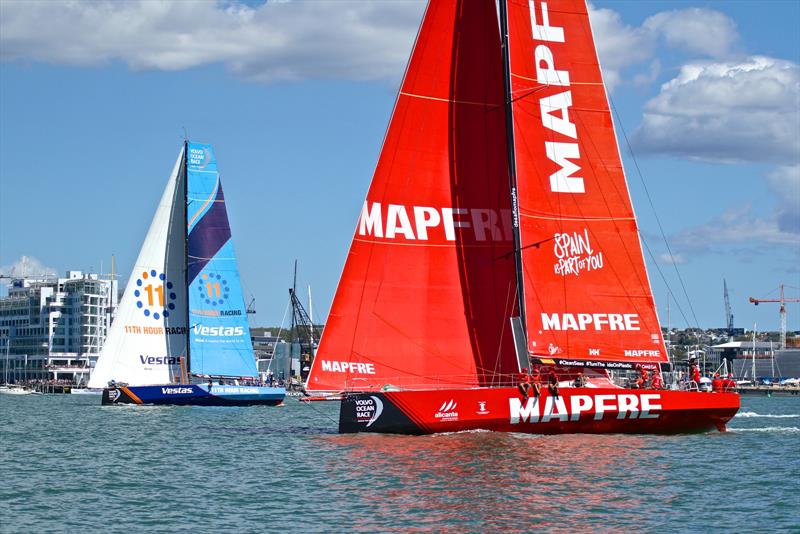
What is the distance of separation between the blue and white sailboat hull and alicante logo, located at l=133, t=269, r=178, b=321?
12.1ft

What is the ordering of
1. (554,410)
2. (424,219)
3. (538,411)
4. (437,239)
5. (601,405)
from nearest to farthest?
(538,411)
(554,410)
(601,405)
(424,219)
(437,239)

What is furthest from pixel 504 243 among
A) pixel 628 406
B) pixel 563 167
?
pixel 628 406

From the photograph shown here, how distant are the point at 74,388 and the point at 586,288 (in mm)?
112082

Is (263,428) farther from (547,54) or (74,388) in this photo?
(74,388)

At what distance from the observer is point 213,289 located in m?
61.1

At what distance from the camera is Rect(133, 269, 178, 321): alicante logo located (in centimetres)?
6022

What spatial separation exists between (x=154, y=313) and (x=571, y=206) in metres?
30.1

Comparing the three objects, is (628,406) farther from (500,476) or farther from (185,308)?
(185,308)

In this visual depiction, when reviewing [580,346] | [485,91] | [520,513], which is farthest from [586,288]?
[520,513]

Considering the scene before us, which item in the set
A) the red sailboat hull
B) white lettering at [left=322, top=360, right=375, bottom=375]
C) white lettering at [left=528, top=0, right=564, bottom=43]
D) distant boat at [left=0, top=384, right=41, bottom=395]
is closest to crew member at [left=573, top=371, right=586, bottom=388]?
the red sailboat hull

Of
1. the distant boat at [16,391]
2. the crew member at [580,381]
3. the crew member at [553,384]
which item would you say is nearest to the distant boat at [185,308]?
the crew member at [580,381]

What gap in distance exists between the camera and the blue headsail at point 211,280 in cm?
6059

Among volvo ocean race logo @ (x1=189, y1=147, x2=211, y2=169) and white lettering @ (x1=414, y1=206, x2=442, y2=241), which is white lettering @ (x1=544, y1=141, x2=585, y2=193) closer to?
white lettering @ (x1=414, y1=206, x2=442, y2=241)

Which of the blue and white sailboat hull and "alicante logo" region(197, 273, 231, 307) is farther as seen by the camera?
"alicante logo" region(197, 273, 231, 307)
